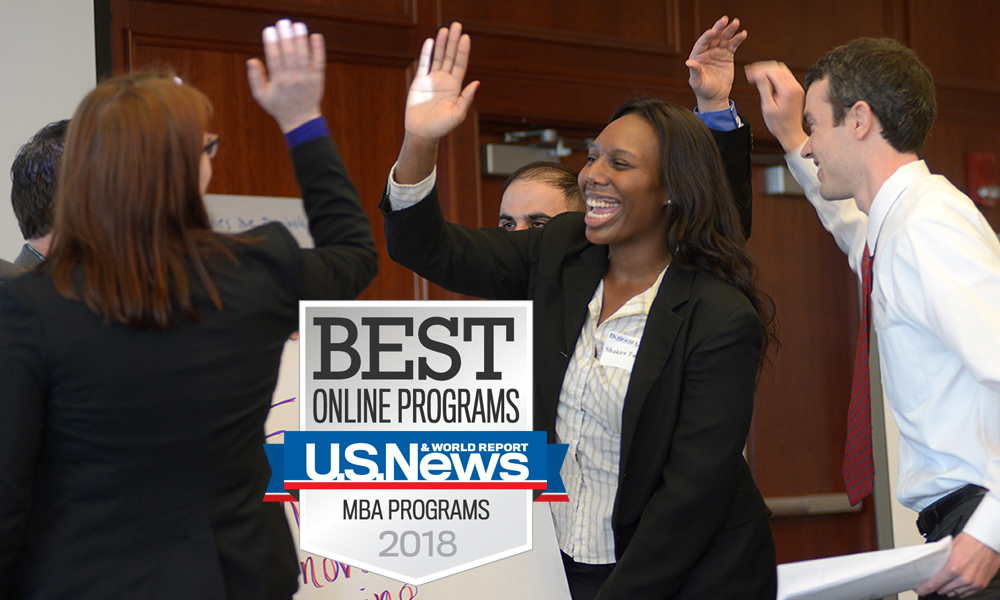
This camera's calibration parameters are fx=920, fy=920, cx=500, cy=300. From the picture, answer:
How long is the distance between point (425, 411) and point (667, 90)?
9.31 ft

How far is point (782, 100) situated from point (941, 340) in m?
0.77

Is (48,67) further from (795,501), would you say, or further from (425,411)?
(795,501)

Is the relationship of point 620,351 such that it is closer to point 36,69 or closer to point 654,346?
point 654,346

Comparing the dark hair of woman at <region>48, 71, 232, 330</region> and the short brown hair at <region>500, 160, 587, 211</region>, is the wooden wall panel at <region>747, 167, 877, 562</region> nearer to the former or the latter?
the short brown hair at <region>500, 160, 587, 211</region>

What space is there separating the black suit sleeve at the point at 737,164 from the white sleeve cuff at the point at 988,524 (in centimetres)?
70

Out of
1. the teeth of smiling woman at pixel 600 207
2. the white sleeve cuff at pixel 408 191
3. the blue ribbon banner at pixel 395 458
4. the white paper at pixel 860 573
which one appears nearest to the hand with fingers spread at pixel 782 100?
the teeth of smiling woman at pixel 600 207

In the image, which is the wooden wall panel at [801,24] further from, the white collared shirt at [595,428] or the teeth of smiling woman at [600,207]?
the white collared shirt at [595,428]

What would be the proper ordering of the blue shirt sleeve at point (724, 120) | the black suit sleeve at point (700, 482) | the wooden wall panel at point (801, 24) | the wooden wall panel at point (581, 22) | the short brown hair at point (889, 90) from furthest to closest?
1. the wooden wall panel at point (801, 24)
2. the wooden wall panel at point (581, 22)
3. the blue shirt sleeve at point (724, 120)
4. the short brown hair at point (889, 90)
5. the black suit sleeve at point (700, 482)

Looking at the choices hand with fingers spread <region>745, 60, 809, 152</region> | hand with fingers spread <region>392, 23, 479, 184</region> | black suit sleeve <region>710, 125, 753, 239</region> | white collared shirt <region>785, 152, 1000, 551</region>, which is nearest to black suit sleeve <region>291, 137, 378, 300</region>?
hand with fingers spread <region>392, 23, 479, 184</region>

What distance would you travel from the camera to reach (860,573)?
1252mm

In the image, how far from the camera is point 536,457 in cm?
124

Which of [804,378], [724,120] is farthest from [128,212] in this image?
[804,378]

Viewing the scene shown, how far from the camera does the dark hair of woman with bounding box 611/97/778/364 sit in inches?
64.8

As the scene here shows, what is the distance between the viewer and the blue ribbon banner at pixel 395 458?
1211 millimetres
